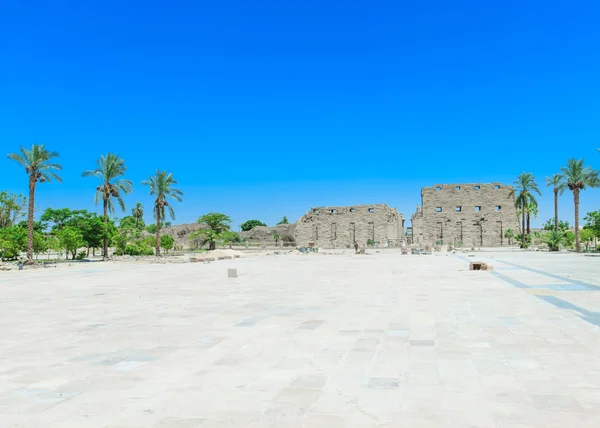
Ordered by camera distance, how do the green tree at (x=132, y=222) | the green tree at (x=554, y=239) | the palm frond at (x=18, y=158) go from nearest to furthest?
the palm frond at (x=18, y=158) < the green tree at (x=554, y=239) < the green tree at (x=132, y=222)

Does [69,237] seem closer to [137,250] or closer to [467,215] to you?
[137,250]

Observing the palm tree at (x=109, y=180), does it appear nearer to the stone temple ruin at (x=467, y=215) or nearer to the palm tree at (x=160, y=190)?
the palm tree at (x=160, y=190)

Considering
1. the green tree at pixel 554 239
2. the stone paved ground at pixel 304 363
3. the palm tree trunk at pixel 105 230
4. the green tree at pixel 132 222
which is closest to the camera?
the stone paved ground at pixel 304 363

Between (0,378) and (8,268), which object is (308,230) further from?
(0,378)

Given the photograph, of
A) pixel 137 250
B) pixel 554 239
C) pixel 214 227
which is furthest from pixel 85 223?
pixel 554 239

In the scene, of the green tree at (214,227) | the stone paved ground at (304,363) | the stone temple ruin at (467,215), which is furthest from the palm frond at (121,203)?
the stone temple ruin at (467,215)

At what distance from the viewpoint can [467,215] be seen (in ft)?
206

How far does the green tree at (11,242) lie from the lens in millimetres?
32719

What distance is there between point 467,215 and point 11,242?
52858mm

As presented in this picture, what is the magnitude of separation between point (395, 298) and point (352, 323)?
11.5 ft

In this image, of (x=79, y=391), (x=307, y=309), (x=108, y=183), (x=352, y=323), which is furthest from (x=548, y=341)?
(x=108, y=183)

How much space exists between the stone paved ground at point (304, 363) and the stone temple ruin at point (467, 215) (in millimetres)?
53820

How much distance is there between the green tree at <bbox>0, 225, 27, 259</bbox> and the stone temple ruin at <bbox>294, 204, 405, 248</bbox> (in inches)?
1521

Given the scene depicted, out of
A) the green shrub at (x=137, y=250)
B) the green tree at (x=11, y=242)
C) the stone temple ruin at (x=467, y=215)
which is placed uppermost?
the stone temple ruin at (x=467, y=215)
